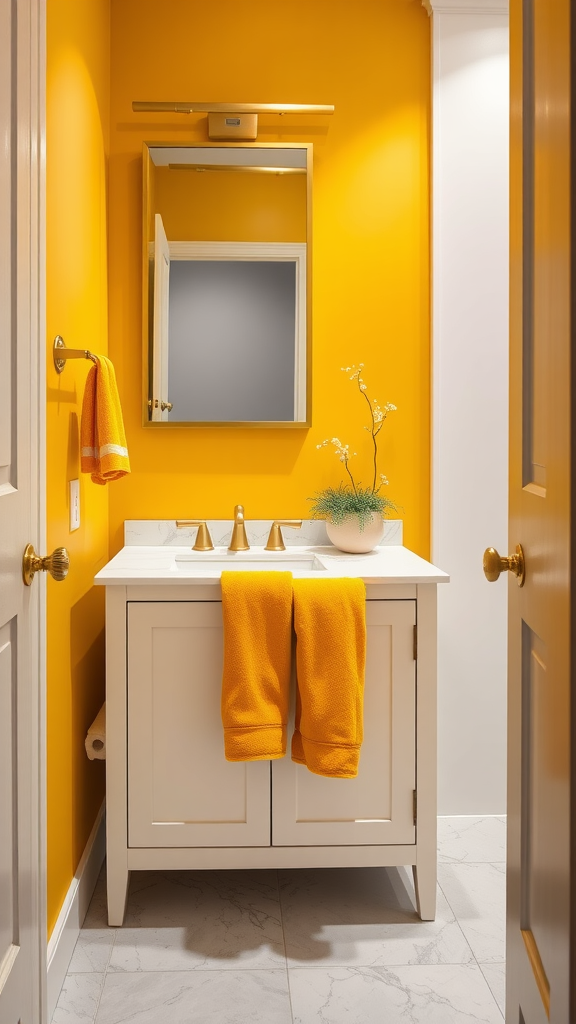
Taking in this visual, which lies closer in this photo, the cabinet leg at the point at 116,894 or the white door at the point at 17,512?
the white door at the point at 17,512

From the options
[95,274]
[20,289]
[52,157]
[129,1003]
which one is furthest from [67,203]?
[129,1003]

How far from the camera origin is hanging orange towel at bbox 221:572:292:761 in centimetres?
199

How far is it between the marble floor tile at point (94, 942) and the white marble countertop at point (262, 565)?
0.82 metres

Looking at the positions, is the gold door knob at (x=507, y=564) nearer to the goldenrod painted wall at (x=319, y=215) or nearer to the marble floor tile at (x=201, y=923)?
the marble floor tile at (x=201, y=923)

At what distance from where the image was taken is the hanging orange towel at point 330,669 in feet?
6.51

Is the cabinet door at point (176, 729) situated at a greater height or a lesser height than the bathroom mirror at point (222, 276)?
lesser

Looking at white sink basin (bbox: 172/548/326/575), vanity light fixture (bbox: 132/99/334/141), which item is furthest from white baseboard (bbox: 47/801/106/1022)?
vanity light fixture (bbox: 132/99/334/141)

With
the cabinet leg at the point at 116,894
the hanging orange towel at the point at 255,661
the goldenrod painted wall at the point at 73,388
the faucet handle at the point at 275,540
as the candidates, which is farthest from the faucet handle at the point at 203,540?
the cabinet leg at the point at 116,894

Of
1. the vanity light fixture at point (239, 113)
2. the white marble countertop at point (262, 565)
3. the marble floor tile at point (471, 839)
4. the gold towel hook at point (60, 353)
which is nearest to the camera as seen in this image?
the gold towel hook at point (60, 353)

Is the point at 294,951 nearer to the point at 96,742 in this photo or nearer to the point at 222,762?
the point at 222,762

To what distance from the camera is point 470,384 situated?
262cm

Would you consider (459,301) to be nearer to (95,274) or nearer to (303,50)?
(303,50)

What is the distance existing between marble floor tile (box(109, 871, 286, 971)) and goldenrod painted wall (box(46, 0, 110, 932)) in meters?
0.22

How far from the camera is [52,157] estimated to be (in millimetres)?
1808
